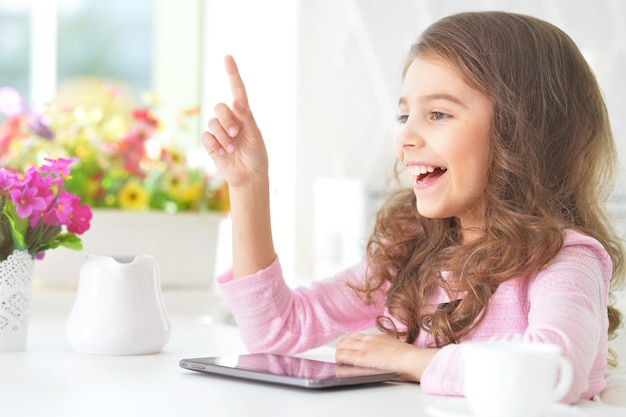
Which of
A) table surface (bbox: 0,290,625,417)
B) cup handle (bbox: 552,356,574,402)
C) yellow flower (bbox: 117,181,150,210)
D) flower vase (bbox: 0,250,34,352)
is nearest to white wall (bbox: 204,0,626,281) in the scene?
yellow flower (bbox: 117,181,150,210)

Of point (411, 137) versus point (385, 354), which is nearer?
point (385, 354)

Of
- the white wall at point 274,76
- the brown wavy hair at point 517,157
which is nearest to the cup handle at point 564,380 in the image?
the brown wavy hair at point 517,157

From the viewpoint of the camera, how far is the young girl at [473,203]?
111 centimetres

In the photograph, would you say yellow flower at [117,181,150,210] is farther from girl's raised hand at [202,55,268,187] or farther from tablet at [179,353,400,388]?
tablet at [179,353,400,388]

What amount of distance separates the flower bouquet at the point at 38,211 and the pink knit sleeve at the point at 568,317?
0.58 m

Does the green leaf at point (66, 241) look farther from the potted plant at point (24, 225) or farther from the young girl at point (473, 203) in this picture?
the young girl at point (473, 203)

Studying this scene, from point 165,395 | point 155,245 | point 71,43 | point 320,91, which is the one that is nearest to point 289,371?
point 165,395

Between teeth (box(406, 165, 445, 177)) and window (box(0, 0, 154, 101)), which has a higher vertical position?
window (box(0, 0, 154, 101))

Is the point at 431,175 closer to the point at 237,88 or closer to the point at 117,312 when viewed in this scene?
the point at 237,88

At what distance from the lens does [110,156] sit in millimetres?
2246

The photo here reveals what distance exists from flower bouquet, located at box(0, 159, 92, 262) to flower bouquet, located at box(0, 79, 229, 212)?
0.85 m

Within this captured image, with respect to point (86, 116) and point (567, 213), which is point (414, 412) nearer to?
point (567, 213)

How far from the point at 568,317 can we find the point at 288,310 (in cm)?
56

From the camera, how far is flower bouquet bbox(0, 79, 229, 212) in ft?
7.20
